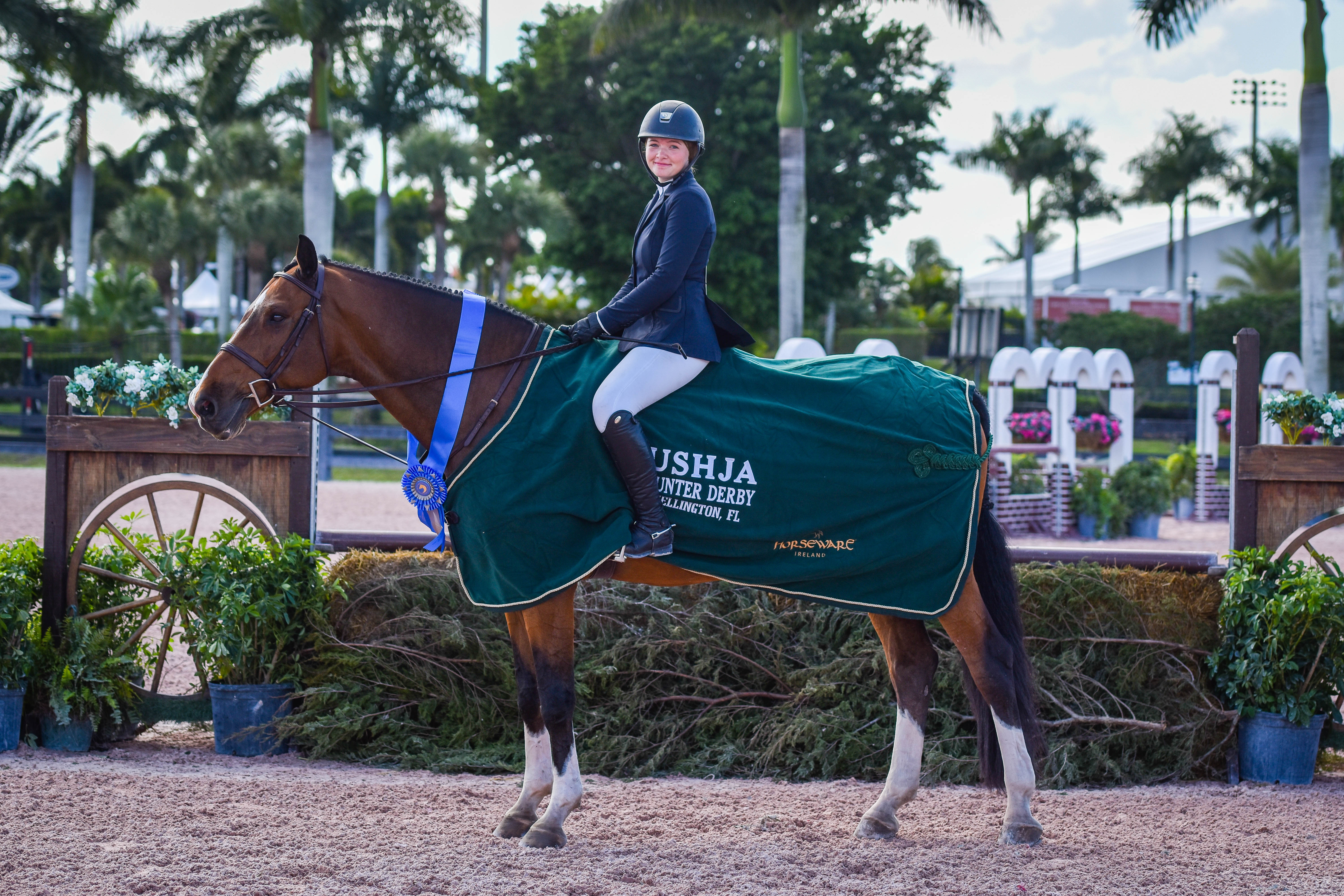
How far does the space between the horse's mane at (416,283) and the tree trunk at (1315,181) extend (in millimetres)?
17744

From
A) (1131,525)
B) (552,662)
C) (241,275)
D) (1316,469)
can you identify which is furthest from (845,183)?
(241,275)

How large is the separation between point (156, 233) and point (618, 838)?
3873cm

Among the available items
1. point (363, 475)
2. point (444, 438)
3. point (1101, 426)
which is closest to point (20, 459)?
point (363, 475)

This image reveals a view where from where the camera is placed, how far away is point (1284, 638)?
5.02 meters

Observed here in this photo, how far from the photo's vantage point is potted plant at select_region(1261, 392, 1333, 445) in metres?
5.72

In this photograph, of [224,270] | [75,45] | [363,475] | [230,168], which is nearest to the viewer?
[363,475]

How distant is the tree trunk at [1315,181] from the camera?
18594mm

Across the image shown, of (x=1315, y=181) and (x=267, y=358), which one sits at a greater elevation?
(x=1315, y=181)

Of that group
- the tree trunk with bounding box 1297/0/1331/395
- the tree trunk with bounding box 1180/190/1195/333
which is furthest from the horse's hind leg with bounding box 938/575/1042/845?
the tree trunk with bounding box 1180/190/1195/333

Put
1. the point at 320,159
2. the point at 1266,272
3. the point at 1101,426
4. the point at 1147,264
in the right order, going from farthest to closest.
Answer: the point at 1147,264 < the point at 1266,272 < the point at 320,159 < the point at 1101,426

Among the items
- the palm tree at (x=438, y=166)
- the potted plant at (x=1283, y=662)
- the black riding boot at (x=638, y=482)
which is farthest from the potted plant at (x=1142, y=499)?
the palm tree at (x=438, y=166)

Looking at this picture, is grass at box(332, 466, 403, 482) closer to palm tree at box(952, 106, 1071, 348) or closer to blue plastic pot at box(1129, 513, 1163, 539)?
blue plastic pot at box(1129, 513, 1163, 539)

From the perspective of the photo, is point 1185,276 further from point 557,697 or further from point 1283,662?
point 557,697

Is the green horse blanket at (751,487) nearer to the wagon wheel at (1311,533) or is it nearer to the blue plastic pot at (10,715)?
the wagon wheel at (1311,533)
